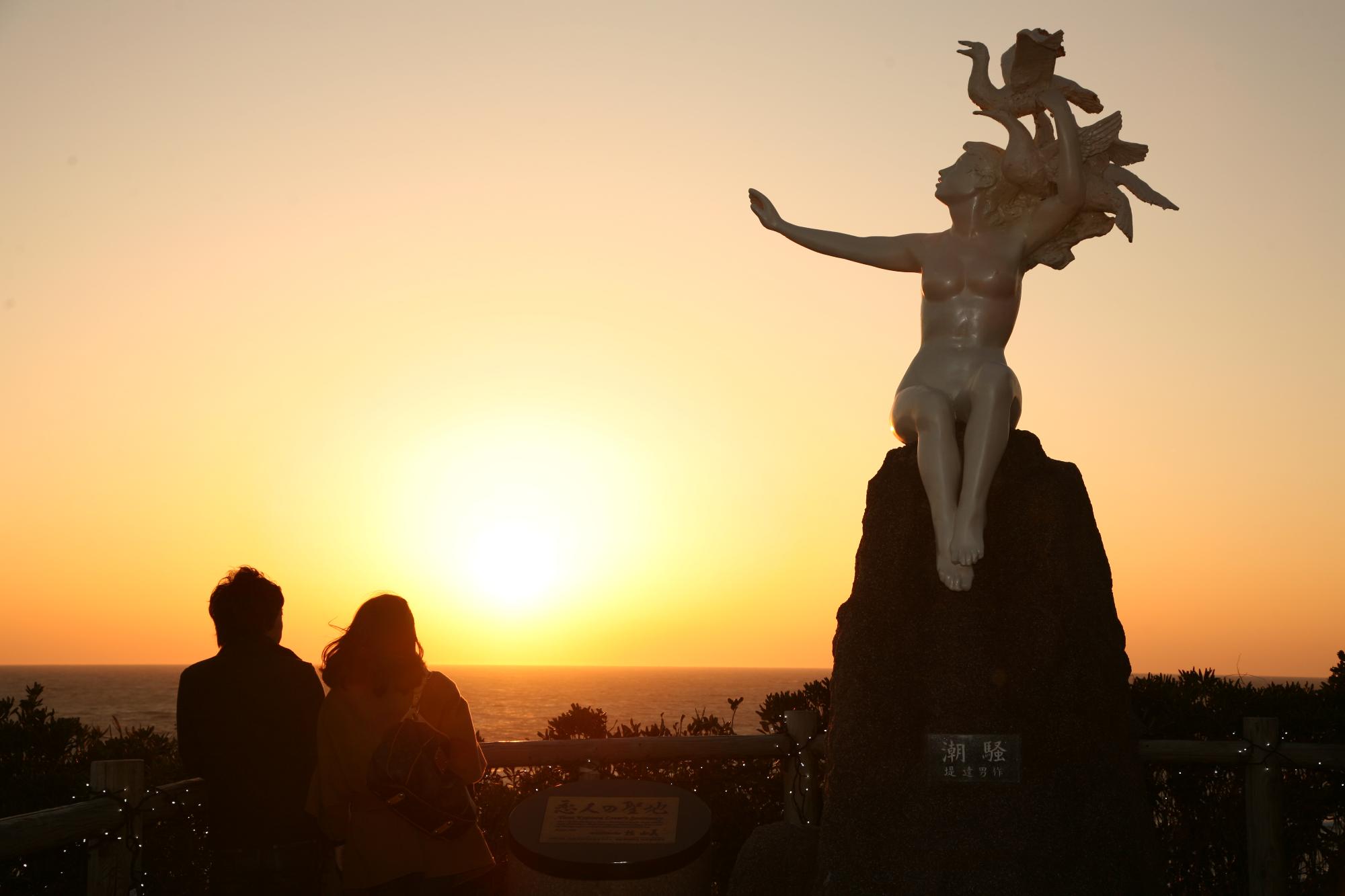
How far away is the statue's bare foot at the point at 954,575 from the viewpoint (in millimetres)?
4926

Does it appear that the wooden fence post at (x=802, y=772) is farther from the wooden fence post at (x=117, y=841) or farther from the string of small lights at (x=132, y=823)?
the wooden fence post at (x=117, y=841)

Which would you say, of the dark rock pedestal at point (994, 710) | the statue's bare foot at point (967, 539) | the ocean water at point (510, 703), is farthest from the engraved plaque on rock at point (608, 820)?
the ocean water at point (510, 703)

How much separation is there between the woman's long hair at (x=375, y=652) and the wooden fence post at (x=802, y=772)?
2984 mm

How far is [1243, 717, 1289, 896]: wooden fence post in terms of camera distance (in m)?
5.92

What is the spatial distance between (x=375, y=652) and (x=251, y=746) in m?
0.54

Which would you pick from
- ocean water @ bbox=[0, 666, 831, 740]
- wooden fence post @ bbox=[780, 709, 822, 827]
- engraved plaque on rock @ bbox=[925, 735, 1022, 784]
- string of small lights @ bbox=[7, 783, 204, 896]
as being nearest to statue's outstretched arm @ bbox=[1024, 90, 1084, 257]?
engraved plaque on rock @ bbox=[925, 735, 1022, 784]

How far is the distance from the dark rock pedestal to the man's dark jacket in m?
2.21

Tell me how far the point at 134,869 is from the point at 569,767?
12.0 feet

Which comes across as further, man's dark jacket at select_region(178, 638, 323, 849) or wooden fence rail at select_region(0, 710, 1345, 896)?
wooden fence rail at select_region(0, 710, 1345, 896)

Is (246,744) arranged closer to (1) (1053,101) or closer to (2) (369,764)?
(2) (369,764)

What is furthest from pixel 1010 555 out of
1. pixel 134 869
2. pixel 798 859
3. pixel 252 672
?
pixel 134 869

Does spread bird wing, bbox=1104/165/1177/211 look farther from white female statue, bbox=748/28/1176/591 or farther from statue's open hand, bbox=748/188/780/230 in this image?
statue's open hand, bbox=748/188/780/230

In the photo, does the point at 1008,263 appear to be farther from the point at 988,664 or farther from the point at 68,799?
the point at 68,799

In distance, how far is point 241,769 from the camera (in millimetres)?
4082
